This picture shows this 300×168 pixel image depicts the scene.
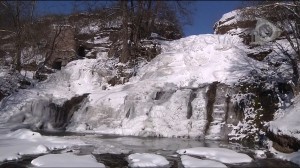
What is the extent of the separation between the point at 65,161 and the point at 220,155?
13.3 ft

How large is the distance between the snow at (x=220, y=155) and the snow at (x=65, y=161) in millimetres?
2978

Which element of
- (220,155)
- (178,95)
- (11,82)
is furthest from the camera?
(11,82)

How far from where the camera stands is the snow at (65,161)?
8.74 metres

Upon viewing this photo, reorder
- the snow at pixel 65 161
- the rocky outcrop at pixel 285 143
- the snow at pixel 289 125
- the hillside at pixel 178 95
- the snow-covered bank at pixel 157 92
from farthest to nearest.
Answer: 1. the snow-covered bank at pixel 157 92
2. the hillside at pixel 178 95
3. the snow at pixel 289 125
4. the rocky outcrop at pixel 285 143
5. the snow at pixel 65 161

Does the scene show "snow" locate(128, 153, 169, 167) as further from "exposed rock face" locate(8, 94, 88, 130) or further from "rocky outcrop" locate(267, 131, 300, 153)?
"exposed rock face" locate(8, 94, 88, 130)

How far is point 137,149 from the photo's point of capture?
39.2 ft

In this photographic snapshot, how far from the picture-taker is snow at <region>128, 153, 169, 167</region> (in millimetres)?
9289

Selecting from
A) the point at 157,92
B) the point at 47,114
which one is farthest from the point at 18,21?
the point at 157,92

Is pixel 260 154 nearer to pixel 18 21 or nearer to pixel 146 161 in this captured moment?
pixel 146 161

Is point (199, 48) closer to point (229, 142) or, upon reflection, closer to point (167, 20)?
point (167, 20)

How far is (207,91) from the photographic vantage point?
16.5 metres

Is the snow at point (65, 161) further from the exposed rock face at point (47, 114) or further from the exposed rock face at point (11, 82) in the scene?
the exposed rock face at point (11, 82)

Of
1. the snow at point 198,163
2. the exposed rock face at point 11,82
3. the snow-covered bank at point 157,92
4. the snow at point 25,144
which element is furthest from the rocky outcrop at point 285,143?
the exposed rock face at point 11,82

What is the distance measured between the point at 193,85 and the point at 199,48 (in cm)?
372
